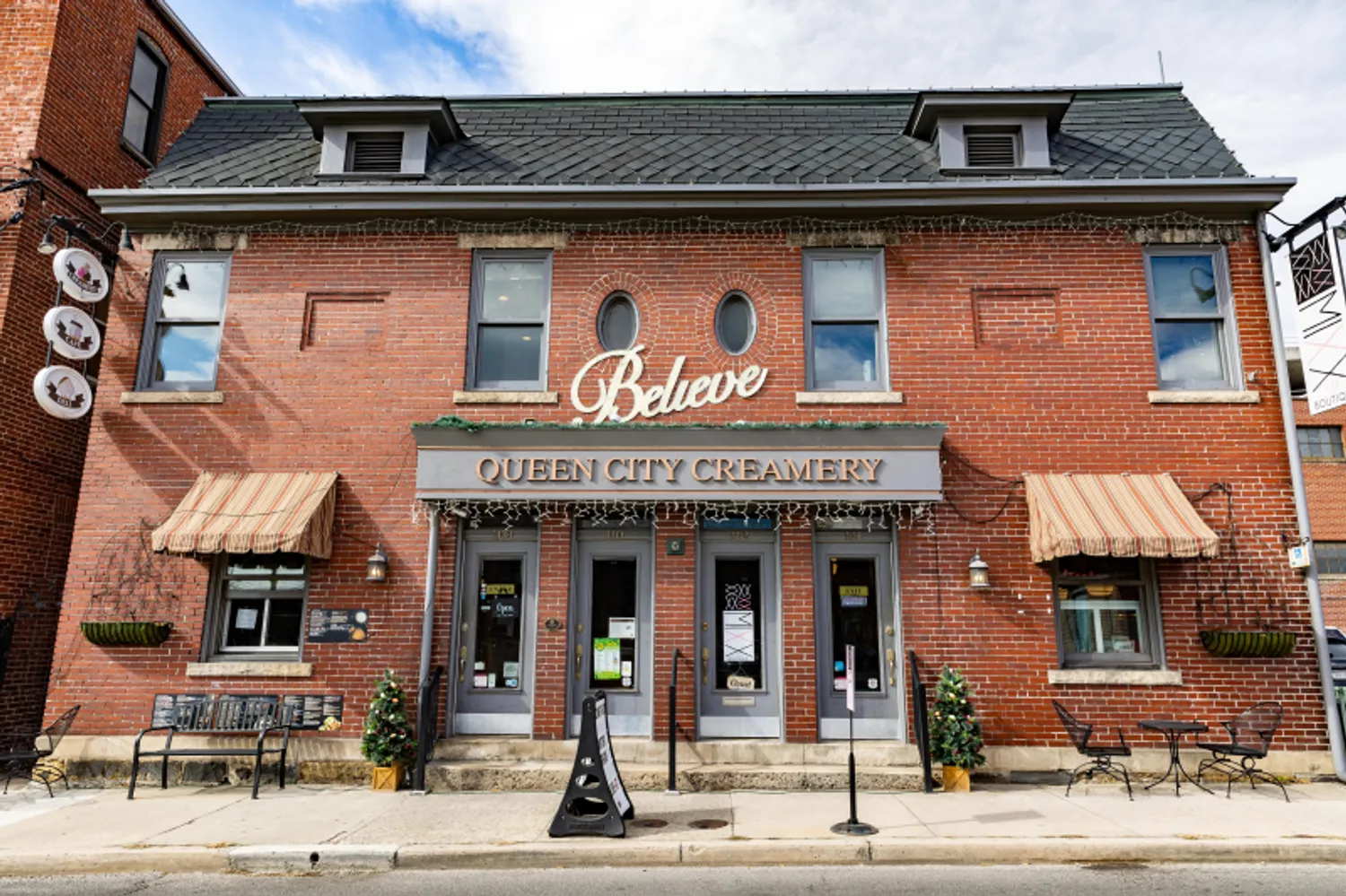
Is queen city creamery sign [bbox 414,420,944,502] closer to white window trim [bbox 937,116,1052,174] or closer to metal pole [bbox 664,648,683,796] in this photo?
metal pole [bbox 664,648,683,796]

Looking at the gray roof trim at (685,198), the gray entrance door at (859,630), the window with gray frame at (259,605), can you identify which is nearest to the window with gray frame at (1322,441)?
the gray roof trim at (685,198)

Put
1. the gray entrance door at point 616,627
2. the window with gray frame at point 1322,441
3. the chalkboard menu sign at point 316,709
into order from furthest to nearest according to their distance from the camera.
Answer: the window with gray frame at point 1322,441, the gray entrance door at point 616,627, the chalkboard menu sign at point 316,709

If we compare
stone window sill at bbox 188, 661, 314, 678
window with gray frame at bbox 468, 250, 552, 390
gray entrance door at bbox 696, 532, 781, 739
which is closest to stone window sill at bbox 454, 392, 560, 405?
window with gray frame at bbox 468, 250, 552, 390

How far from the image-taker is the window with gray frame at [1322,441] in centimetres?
2670

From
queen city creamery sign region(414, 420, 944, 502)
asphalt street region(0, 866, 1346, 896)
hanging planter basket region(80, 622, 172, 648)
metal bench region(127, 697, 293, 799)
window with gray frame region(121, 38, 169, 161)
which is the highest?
window with gray frame region(121, 38, 169, 161)

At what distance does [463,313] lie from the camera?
402 inches

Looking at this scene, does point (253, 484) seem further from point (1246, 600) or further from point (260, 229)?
point (1246, 600)

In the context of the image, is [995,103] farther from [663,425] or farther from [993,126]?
[663,425]

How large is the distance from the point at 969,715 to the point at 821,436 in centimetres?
333

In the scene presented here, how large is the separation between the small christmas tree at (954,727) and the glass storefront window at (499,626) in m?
4.62

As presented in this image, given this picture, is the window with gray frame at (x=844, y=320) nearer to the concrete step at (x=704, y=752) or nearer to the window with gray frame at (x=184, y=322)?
the concrete step at (x=704, y=752)

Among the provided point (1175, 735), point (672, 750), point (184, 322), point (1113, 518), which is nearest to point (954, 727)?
point (1175, 735)

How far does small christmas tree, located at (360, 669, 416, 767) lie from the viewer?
8680 millimetres

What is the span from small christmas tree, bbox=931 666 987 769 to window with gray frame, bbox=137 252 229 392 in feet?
30.5
